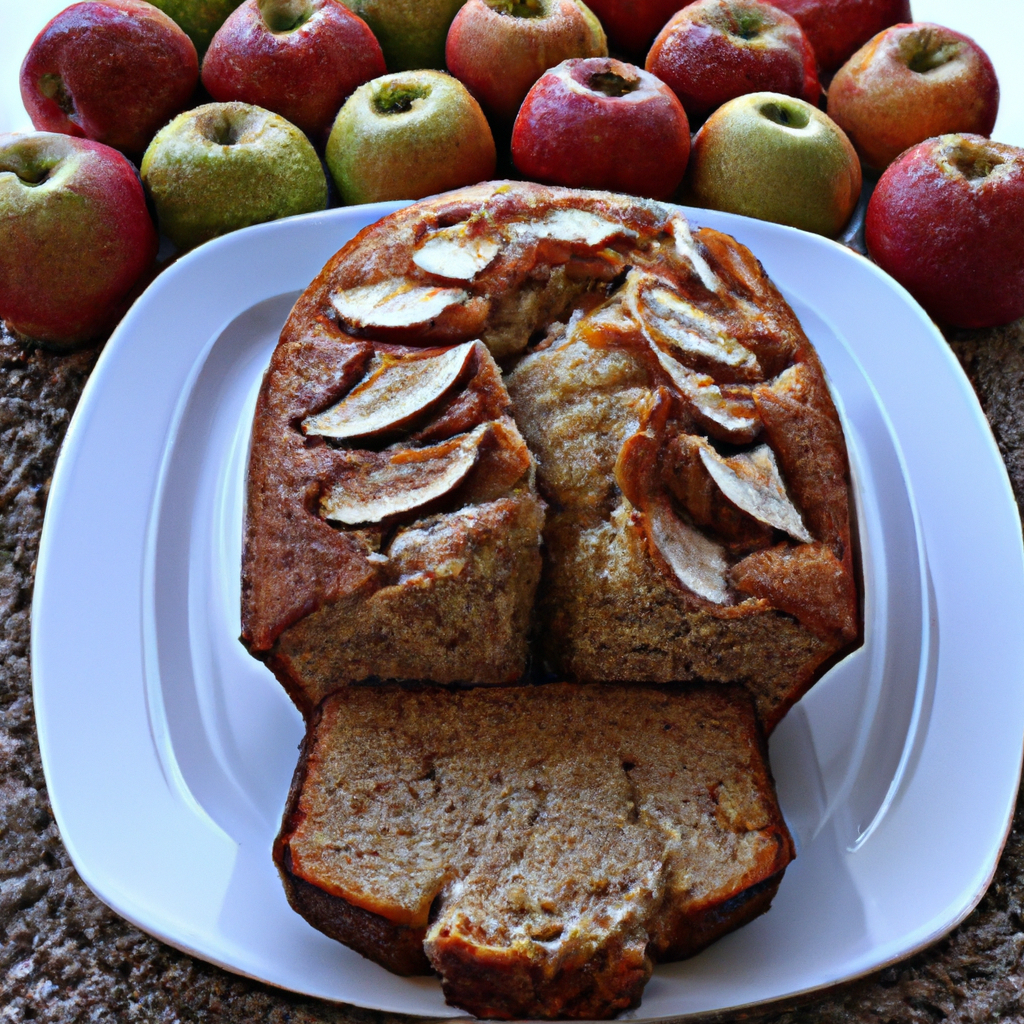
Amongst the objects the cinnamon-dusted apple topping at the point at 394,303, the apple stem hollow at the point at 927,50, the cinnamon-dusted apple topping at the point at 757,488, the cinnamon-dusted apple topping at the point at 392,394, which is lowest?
the cinnamon-dusted apple topping at the point at 757,488

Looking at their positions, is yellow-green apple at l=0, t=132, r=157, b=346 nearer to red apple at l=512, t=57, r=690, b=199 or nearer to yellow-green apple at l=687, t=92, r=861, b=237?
red apple at l=512, t=57, r=690, b=199

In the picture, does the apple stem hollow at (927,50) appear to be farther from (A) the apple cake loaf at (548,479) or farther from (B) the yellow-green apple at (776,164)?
(A) the apple cake loaf at (548,479)

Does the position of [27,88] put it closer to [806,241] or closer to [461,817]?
[806,241]

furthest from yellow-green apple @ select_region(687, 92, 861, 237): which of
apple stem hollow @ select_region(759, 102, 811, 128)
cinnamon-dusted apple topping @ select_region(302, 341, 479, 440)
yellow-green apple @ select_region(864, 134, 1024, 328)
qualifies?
cinnamon-dusted apple topping @ select_region(302, 341, 479, 440)

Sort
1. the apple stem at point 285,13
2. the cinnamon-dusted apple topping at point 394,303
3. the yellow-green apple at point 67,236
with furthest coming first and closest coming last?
the apple stem at point 285,13 → the yellow-green apple at point 67,236 → the cinnamon-dusted apple topping at point 394,303

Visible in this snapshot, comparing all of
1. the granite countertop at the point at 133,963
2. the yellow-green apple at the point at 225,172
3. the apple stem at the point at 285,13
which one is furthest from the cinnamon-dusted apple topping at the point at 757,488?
the apple stem at the point at 285,13
